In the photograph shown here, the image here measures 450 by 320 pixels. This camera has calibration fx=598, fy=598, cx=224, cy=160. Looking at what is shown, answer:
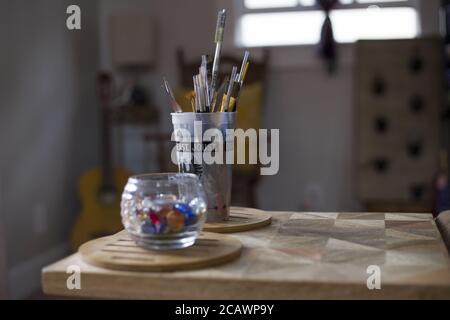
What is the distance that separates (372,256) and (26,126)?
82.0 inches

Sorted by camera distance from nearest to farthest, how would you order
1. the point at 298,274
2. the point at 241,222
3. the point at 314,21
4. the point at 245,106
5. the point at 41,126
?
the point at 298,274, the point at 241,222, the point at 41,126, the point at 245,106, the point at 314,21

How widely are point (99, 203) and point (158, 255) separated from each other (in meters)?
2.18

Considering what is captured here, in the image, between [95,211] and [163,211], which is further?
[95,211]

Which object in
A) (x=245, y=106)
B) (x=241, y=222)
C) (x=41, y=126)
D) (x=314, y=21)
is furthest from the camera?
(x=314, y=21)

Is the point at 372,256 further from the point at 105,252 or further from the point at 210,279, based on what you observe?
the point at 105,252

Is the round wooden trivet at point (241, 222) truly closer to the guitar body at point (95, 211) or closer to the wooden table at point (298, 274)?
the wooden table at point (298, 274)

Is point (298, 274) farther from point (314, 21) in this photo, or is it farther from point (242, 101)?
point (314, 21)

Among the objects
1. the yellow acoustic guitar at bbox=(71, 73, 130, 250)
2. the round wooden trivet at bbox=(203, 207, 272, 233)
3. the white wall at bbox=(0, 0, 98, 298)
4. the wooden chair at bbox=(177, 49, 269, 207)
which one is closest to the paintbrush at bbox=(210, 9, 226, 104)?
the round wooden trivet at bbox=(203, 207, 272, 233)

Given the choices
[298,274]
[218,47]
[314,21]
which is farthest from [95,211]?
[298,274]

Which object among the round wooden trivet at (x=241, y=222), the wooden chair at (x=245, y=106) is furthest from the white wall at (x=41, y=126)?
the round wooden trivet at (x=241, y=222)

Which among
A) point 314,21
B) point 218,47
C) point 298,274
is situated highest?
point 314,21

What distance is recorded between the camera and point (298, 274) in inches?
26.4

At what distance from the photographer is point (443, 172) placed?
2744mm
